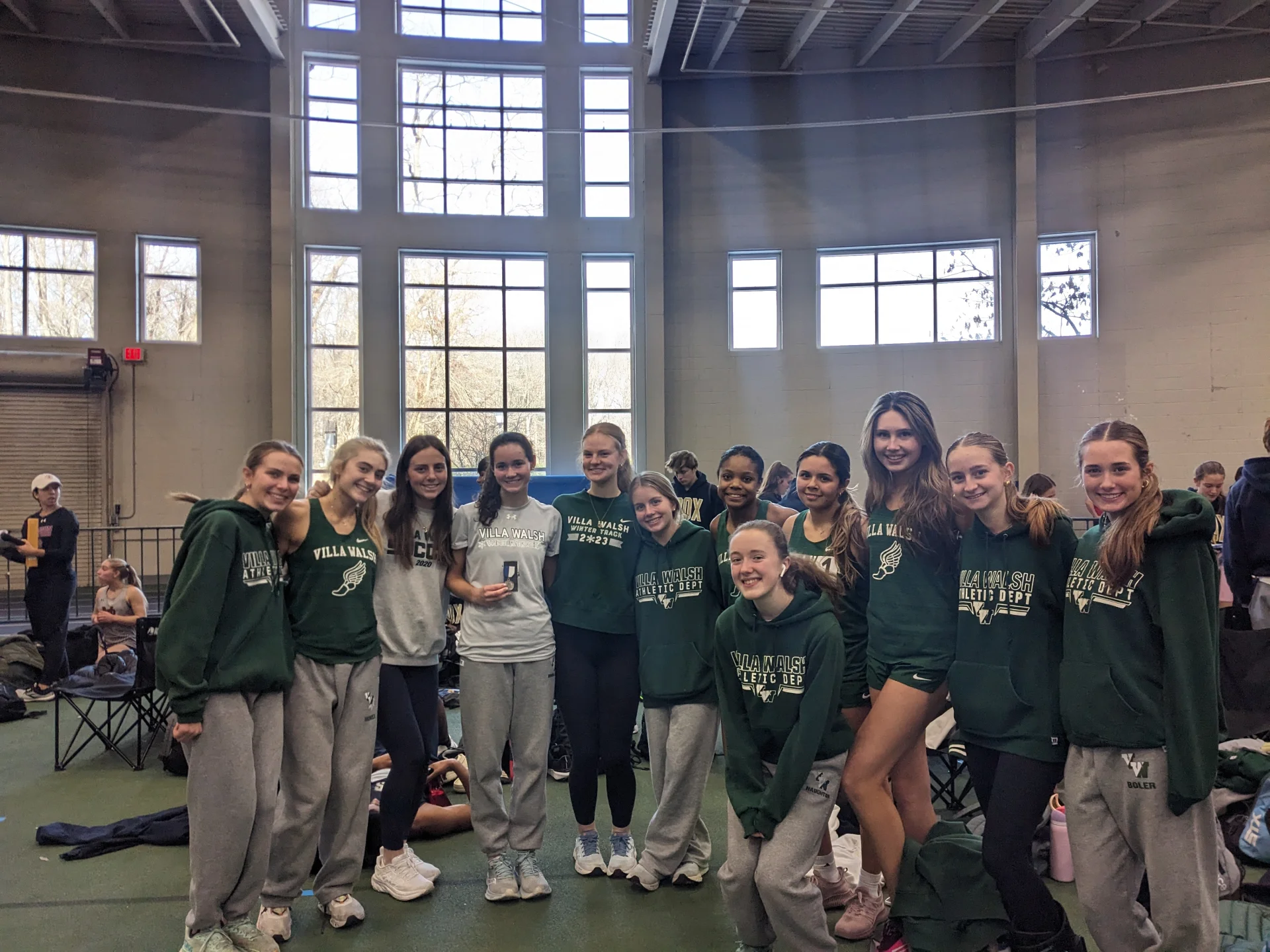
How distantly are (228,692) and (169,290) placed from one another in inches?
392

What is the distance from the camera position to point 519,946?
9.22 feet

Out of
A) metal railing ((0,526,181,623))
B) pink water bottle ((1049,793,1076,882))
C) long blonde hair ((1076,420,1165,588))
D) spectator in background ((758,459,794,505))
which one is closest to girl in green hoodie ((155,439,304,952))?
long blonde hair ((1076,420,1165,588))

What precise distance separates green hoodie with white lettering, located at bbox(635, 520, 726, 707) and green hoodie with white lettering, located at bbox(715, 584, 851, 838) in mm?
438

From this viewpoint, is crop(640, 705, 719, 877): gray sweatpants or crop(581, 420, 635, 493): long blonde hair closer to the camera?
crop(640, 705, 719, 877): gray sweatpants

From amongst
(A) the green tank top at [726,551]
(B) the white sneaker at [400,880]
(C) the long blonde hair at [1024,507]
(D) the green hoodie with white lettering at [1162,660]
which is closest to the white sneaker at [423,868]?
(B) the white sneaker at [400,880]

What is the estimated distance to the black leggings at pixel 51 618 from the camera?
21.7 ft

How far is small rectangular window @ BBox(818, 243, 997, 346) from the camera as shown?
11078mm

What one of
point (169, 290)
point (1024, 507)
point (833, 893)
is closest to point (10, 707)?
point (833, 893)

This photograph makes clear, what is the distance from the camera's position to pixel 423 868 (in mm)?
3346

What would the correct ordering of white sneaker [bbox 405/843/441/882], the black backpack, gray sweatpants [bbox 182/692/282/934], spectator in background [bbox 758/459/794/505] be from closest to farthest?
gray sweatpants [bbox 182/692/282/934]
white sneaker [bbox 405/843/441/882]
the black backpack
spectator in background [bbox 758/459/794/505]

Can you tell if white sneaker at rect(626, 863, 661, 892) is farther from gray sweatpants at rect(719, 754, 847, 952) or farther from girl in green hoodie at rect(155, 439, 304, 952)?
girl in green hoodie at rect(155, 439, 304, 952)

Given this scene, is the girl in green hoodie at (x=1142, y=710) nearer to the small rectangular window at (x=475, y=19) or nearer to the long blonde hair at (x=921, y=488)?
the long blonde hair at (x=921, y=488)

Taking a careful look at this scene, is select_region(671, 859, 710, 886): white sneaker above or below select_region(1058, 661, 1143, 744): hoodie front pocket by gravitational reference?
below

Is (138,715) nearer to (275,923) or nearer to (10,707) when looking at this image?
(10,707)
